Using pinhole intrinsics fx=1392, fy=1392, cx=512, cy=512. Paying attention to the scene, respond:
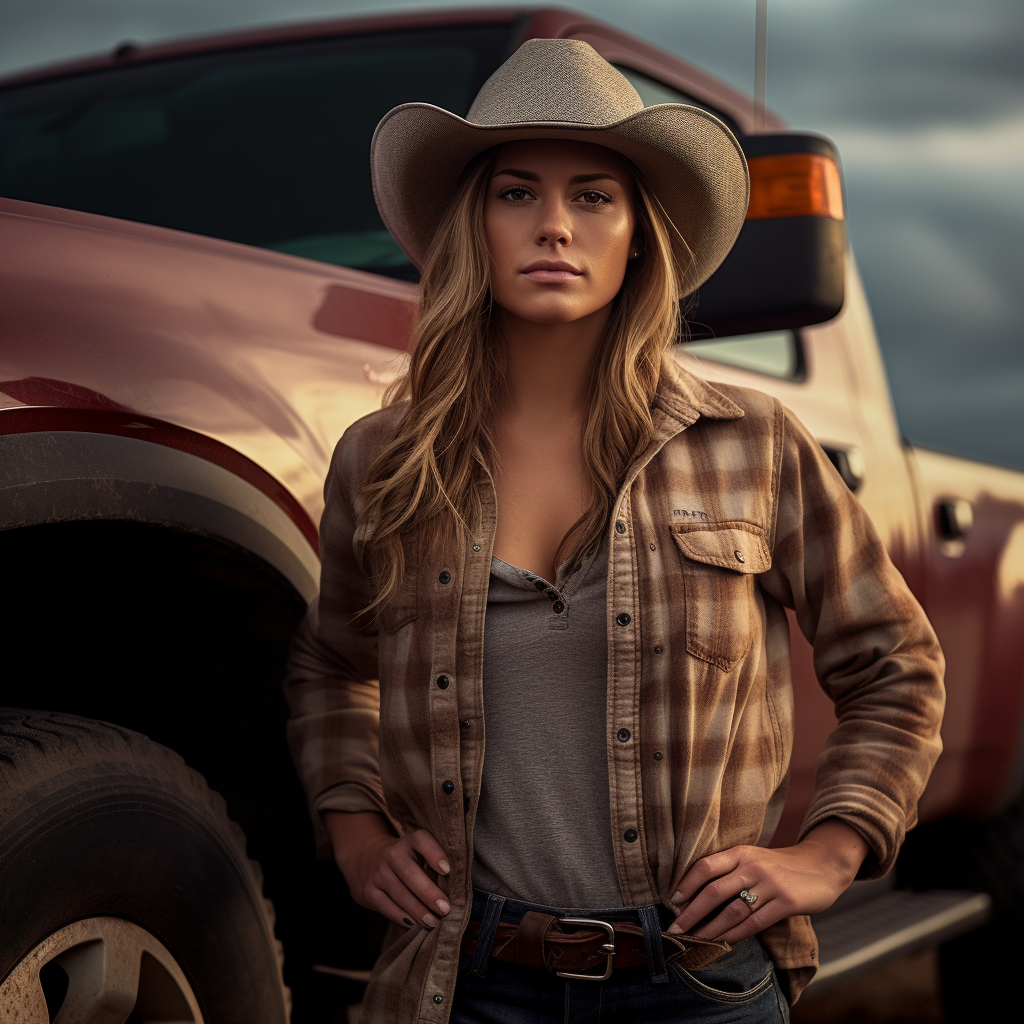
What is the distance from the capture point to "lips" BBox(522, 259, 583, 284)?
63.1 inches

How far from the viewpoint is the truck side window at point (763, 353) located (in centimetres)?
307

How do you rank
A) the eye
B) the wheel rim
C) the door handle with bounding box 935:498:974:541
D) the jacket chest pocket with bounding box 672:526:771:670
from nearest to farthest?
1. the wheel rim
2. the jacket chest pocket with bounding box 672:526:771:670
3. the eye
4. the door handle with bounding box 935:498:974:541

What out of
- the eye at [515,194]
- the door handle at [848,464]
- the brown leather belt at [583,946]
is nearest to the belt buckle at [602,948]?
the brown leather belt at [583,946]

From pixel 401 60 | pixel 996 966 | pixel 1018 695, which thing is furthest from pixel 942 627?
pixel 401 60

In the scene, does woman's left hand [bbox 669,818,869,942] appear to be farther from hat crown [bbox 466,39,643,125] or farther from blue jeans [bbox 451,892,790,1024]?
hat crown [bbox 466,39,643,125]

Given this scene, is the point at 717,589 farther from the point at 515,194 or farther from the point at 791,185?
the point at 791,185

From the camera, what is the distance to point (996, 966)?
151 inches

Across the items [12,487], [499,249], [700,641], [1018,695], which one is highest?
[499,249]

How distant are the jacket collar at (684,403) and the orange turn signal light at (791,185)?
551 millimetres

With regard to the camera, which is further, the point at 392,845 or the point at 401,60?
the point at 401,60

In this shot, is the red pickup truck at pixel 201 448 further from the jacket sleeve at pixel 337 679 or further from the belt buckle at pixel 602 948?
the belt buckle at pixel 602 948

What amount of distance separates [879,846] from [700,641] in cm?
32

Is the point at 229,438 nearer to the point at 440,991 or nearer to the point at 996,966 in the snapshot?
the point at 440,991

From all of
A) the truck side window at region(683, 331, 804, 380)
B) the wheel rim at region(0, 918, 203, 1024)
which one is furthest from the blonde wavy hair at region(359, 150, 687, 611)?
the truck side window at region(683, 331, 804, 380)
